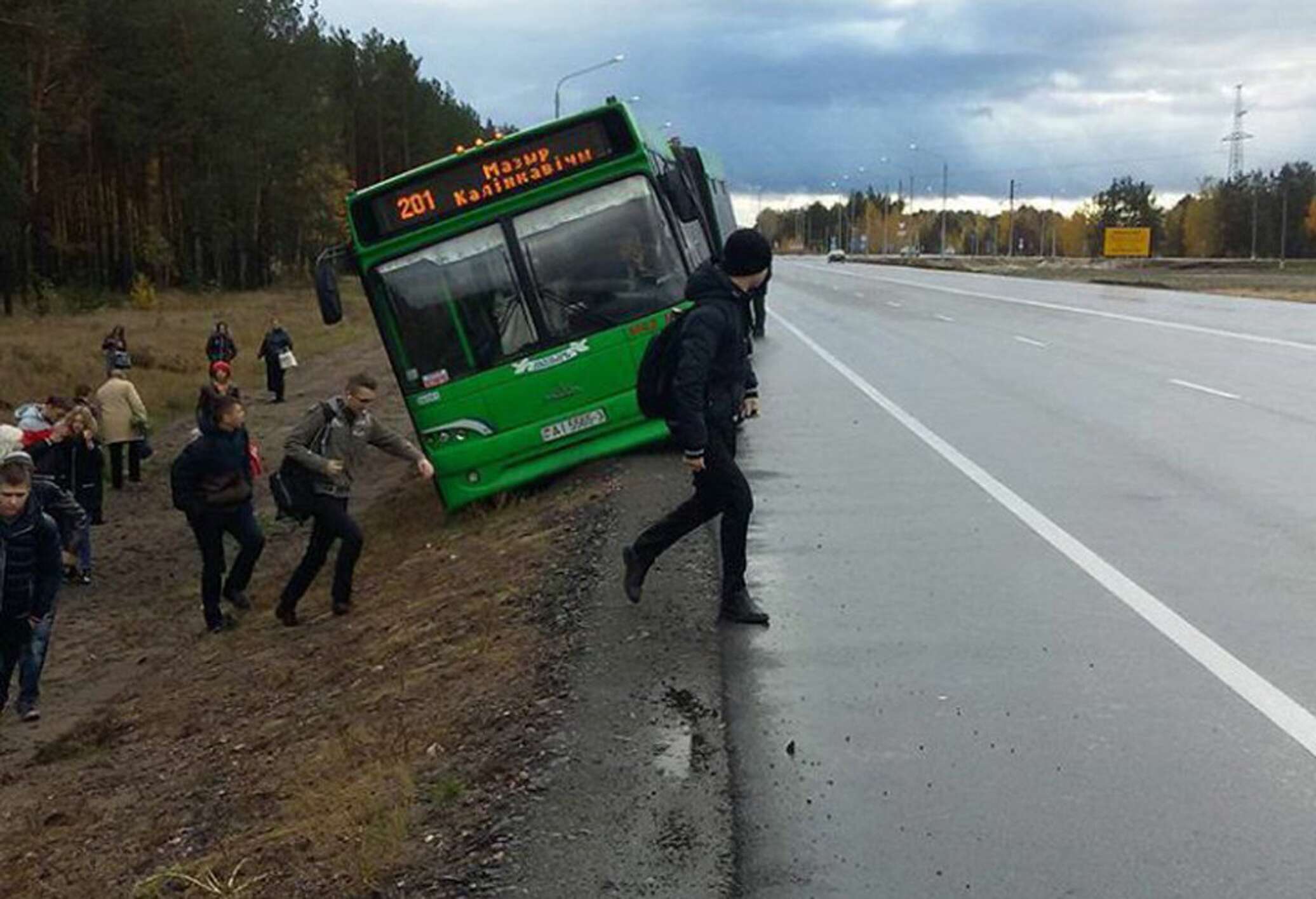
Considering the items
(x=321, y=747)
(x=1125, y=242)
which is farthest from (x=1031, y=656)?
(x=1125, y=242)

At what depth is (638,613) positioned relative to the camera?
748 cm

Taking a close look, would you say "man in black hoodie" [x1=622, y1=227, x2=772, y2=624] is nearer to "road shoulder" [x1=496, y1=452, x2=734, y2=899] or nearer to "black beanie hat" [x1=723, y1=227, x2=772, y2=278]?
"black beanie hat" [x1=723, y1=227, x2=772, y2=278]

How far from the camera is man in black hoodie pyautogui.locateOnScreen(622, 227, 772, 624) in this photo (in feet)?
22.2

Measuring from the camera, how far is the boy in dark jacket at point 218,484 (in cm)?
1074

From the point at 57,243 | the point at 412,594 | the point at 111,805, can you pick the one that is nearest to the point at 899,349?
the point at 412,594

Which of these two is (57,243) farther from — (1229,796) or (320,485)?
(1229,796)

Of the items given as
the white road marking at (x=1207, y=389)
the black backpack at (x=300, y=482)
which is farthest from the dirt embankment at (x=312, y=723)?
the white road marking at (x=1207, y=389)

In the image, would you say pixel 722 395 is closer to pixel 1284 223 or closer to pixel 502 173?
pixel 502 173

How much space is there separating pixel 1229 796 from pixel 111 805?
5031 millimetres

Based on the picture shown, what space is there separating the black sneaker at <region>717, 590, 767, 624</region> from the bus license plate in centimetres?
535

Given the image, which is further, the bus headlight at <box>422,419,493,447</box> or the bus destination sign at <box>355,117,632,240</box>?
the bus headlight at <box>422,419,493,447</box>

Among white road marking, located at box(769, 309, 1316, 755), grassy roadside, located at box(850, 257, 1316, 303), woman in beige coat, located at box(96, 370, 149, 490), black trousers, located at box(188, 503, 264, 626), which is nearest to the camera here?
white road marking, located at box(769, 309, 1316, 755)

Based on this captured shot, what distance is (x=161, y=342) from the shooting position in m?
38.7

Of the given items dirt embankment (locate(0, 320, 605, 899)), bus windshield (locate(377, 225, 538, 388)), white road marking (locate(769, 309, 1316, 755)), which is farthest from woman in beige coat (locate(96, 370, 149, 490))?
white road marking (locate(769, 309, 1316, 755))
